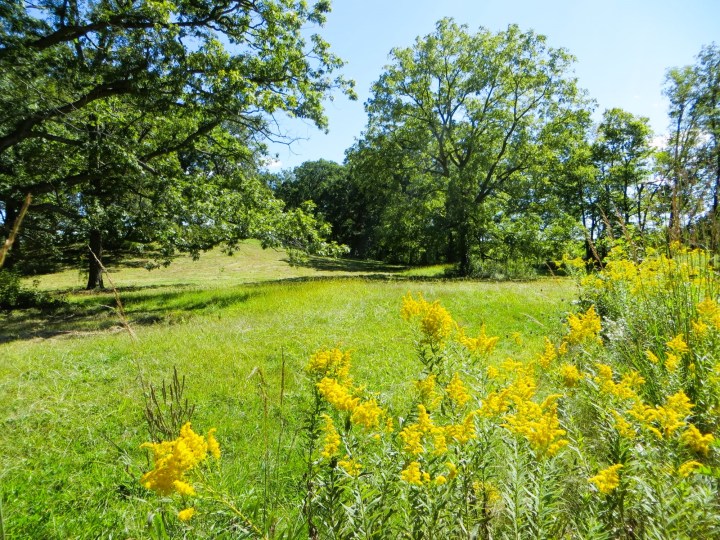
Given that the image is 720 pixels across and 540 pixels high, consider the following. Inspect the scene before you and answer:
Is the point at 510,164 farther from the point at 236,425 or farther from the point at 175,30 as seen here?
the point at 236,425

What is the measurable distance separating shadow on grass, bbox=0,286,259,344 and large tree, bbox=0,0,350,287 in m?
2.01

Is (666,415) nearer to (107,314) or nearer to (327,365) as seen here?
(327,365)

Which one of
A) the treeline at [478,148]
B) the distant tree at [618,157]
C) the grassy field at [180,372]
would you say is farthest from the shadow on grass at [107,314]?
the distant tree at [618,157]

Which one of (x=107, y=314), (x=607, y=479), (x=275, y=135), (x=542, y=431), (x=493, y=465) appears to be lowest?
(x=107, y=314)

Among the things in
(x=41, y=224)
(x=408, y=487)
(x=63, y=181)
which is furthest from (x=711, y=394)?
(x=41, y=224)

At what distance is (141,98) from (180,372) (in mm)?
7876

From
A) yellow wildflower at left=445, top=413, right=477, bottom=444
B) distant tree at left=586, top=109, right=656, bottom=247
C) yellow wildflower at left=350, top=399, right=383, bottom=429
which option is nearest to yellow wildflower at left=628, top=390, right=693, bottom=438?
yellow wildflower at left=445, top=413, right=477, bottom=444

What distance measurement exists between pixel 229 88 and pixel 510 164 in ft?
53.4

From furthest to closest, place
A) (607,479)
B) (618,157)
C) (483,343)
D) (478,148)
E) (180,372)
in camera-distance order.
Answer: (618,157)
(478,148)
(180,372)
(483,343)
(607,479)

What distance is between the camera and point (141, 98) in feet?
30.9

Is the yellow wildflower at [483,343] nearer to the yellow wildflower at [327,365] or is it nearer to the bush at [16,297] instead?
the yellow wildflower at [327,365]

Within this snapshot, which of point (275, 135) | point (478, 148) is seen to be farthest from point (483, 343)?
point (478, 148)

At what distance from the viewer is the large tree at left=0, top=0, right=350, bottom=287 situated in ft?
27.2

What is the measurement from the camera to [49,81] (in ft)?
29.0
